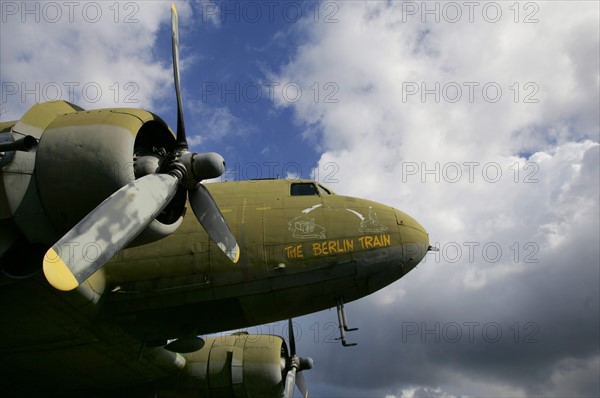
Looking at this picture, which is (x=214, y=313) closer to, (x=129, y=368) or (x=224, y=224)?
(x=224, y=224)

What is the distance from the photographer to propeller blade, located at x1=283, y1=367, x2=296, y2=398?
18422mm

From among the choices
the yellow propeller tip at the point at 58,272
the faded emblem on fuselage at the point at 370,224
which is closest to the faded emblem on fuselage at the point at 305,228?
the faded emblem on fuselage at the point at 370,224

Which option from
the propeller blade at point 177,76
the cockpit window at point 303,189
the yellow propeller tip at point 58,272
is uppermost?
the propeller blade at point 177,76

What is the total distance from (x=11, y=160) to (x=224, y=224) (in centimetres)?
416

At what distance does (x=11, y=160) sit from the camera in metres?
9.66

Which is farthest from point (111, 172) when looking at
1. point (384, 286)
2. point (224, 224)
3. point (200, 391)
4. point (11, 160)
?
point (200, 391)

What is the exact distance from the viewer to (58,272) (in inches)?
318

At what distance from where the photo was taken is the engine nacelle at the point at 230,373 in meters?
17.8

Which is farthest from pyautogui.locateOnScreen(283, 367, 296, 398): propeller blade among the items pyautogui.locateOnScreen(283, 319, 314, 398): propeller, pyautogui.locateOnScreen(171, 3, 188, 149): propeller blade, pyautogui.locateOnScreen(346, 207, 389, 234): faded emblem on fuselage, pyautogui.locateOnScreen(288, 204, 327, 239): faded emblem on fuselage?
pyautogui.locateOnScreen(171, 3, 188, 149): propeller blade

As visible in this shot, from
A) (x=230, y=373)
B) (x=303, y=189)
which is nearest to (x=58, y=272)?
(x=303, y=189)

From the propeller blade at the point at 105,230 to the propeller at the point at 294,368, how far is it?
433 inches

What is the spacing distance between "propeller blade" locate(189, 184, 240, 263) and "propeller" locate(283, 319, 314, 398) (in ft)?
29.3

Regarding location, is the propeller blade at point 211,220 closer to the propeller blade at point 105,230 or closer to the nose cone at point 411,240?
the propeller blade at point 105,230

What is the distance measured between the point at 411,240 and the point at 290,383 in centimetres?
855
